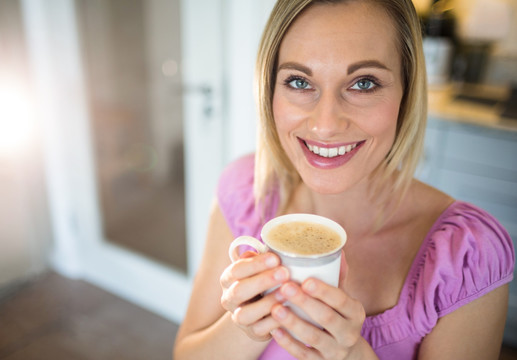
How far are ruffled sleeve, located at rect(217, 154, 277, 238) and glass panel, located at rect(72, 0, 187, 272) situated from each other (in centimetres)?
99

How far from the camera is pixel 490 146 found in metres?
1.99

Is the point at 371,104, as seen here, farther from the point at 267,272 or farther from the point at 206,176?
the point at 206,176

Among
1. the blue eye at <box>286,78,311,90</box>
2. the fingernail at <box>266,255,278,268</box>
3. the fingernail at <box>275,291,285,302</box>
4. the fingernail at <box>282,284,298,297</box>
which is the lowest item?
the fingernail at <box>275,291,285,302</box>

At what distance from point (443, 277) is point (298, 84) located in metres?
0.47

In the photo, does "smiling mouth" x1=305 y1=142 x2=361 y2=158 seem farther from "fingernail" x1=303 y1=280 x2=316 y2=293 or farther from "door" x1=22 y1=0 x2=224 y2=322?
"door" x1=22 y1=0 x2=224 y2=322

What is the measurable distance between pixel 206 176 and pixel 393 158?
1168mm

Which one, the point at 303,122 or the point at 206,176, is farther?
the point at 206,176

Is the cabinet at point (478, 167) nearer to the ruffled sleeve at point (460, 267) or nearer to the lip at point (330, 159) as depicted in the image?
the ruffled sleeve at point (460, 267)

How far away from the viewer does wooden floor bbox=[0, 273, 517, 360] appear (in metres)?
2.14

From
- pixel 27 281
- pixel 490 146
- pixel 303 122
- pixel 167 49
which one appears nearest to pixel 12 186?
pixel 27 281

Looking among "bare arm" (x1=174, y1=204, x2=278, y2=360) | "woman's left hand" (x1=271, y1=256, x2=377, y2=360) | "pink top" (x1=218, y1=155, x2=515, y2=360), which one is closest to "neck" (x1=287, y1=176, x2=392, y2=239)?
"pink top" (x1=218, y1=155, x2=515, y2=360)

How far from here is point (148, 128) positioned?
7.97ft

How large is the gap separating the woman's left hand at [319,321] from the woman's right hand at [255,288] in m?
0.02

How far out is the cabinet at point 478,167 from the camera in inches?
77.9
